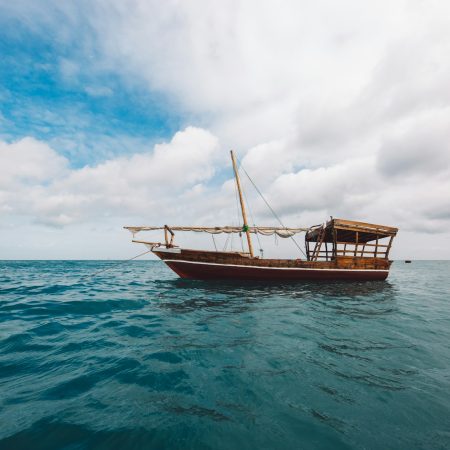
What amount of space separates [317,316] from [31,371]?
7.94 m

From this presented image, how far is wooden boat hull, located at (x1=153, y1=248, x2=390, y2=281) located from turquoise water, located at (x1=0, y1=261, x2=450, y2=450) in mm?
8917

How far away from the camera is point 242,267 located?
16812mm

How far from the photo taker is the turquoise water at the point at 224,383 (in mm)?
2822

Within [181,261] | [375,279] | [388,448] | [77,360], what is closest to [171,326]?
[77,360]

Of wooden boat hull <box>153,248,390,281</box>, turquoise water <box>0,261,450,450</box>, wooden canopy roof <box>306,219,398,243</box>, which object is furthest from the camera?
wooden canopy roof <box>306,219,398,243</box>

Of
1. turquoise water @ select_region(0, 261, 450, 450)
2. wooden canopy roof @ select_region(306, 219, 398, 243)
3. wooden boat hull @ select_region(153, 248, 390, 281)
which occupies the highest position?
wooden canopy roof @ select_region(306, 219, 398, 243)

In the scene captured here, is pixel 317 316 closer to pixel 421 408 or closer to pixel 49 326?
pixel 421 408

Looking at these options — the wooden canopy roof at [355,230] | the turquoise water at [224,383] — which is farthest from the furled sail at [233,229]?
the turquoise water at [224,383]

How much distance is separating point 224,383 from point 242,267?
1294 cm

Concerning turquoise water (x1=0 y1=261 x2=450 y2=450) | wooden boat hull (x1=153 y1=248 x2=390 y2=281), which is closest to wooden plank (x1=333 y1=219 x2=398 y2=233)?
wooden boat hull (x1=153 y1=248 x2=390 y2=281)

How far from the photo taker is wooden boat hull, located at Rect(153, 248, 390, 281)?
16906mm

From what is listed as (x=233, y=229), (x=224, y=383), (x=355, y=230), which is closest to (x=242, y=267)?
(x=233, y=229)

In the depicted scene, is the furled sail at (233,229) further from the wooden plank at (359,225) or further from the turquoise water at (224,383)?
the turquoise water at (224,383)

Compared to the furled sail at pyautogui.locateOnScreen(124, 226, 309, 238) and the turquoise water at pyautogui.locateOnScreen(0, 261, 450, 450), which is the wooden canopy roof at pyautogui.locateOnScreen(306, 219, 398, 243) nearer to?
the furled sail at pyautogui.locateOnScreen(124, 226, 309, 238)
